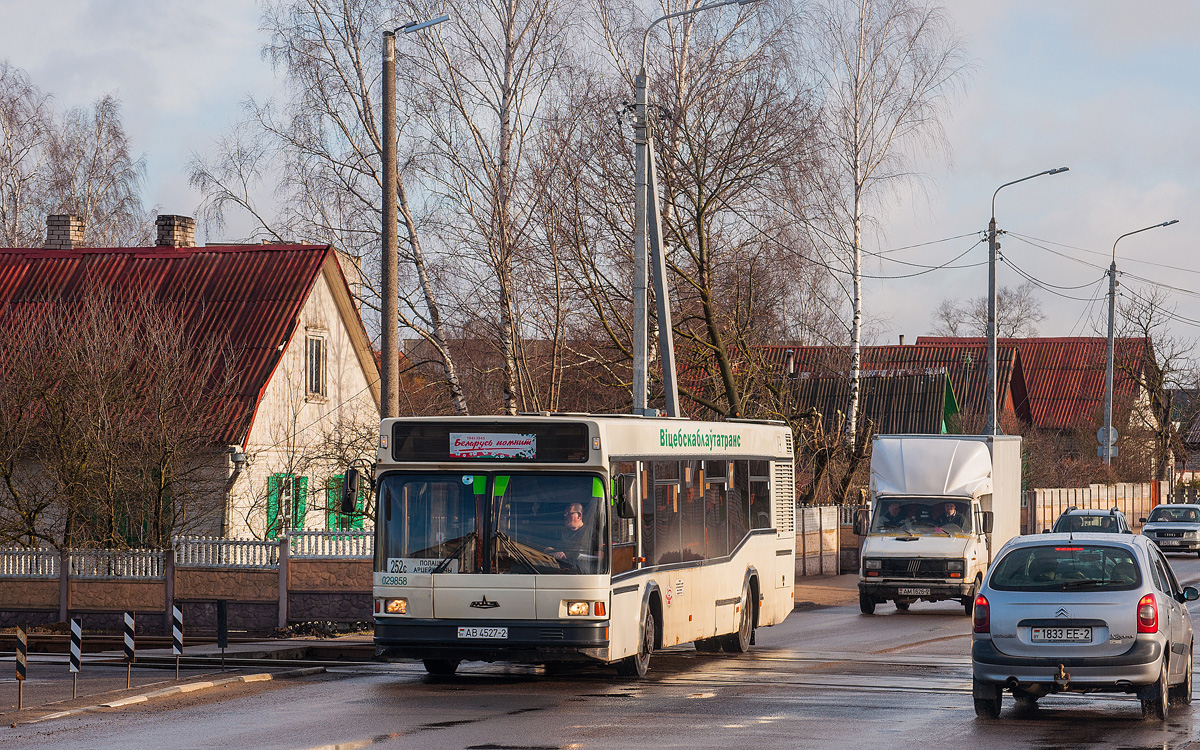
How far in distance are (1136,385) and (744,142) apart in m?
45.1

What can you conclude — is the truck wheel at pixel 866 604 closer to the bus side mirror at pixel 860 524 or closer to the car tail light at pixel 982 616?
the bus side mirror at pixel 860 524

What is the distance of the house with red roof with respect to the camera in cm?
2758

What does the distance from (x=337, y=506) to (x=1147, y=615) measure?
57.4 ft

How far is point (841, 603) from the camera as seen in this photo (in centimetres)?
2859

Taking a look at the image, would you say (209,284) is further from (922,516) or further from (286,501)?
(922,516)

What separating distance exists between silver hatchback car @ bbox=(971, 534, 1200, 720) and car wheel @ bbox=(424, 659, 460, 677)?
18.8 ft

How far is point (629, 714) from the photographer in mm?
12711

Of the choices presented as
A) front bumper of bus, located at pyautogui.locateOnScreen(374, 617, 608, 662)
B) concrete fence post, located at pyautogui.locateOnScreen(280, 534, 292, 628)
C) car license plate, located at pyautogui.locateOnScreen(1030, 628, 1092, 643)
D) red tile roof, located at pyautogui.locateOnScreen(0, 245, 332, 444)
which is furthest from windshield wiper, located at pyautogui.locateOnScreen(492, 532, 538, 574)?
red tile roof, located at pyautogui.locateOnScreen(0, 245, 332, 444)

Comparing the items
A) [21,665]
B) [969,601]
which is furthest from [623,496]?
[969,601]

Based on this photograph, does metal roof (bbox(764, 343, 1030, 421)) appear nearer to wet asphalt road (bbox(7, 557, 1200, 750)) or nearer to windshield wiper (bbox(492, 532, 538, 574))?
wet asphalt road (bbox(7, 557, 1200, 750))

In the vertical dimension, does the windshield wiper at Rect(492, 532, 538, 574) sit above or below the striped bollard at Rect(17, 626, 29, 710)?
above

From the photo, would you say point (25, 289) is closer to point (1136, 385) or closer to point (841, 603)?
point (841, 603)

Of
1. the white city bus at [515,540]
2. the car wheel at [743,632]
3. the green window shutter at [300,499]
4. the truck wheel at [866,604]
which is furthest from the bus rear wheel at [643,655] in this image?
the green window shutter at [300,499]

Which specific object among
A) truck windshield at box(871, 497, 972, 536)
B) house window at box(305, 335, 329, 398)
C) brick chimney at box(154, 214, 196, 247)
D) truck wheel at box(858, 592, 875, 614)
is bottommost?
truck wheel at box(858, 592, 875, 614)
